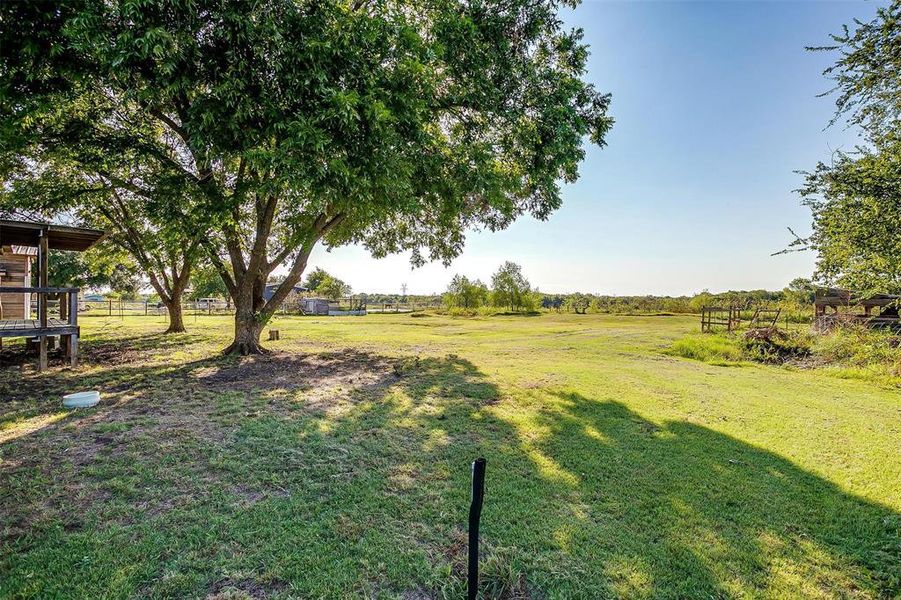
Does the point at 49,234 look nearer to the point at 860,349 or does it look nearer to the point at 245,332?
the point at 245,332

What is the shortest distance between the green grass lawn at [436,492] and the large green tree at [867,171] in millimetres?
2213

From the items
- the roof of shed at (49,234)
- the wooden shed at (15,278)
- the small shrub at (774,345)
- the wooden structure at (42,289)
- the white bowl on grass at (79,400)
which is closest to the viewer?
the white bowl on grass at (79,400)

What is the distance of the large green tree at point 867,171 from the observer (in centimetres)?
429

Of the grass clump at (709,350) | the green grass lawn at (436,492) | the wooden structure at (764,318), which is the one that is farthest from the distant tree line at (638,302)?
the green grass lawn at (436,492)

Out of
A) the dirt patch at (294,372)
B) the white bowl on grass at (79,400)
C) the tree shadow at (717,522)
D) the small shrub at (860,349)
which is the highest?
the small shrub at (860,349)

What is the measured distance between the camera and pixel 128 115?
8.84 metres

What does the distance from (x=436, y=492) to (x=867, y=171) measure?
19.9 feet

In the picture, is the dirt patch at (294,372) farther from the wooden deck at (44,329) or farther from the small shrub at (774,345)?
the small shrub at (774,345)

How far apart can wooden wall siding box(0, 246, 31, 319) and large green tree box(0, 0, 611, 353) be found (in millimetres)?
9265

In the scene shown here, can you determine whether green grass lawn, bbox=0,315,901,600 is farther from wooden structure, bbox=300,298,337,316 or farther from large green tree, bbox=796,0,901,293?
wooden structure, bbox=300,298,337,316

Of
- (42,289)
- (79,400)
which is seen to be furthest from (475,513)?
(42,289)

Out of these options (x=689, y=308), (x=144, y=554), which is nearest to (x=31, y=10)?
(x=144, y=554)

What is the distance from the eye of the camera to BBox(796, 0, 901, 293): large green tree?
4289mm

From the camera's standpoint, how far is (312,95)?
575cm
